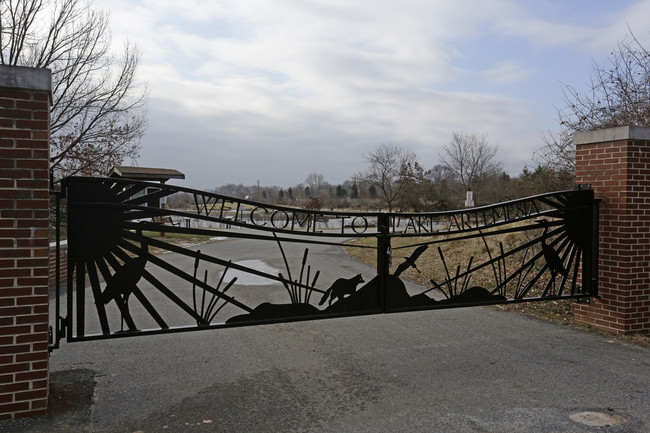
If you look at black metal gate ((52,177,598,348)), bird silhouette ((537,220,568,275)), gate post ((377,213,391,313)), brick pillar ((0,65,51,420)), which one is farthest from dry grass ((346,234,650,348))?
brick pillar ((0,65,51,420))

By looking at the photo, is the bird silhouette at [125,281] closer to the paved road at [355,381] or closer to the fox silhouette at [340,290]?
the paved road at [355,381]

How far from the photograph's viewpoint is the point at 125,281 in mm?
4336

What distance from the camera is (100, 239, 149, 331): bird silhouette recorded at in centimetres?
430

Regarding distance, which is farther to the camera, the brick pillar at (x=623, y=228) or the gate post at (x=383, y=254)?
the brick pillar at (x=623, y=228)

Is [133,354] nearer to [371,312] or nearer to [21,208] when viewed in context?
[21,208]

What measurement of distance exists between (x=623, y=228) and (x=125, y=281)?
231 inches

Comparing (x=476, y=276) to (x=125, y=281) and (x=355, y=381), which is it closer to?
(x=355, y=381)

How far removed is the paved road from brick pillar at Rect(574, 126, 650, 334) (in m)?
0.51

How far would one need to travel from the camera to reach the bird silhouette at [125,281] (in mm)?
4301

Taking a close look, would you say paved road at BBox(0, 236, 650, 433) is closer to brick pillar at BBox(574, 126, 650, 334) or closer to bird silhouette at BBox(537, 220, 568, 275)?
brick pillar at BBox(574, 126, 650, 334)

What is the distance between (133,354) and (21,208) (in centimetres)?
243

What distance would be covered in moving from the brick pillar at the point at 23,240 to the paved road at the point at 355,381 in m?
0.33

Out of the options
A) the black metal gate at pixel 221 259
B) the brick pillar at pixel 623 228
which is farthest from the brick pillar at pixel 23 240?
the brick pillar at pixel 623 228

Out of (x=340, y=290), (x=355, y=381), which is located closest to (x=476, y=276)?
(x=340, y=290)
